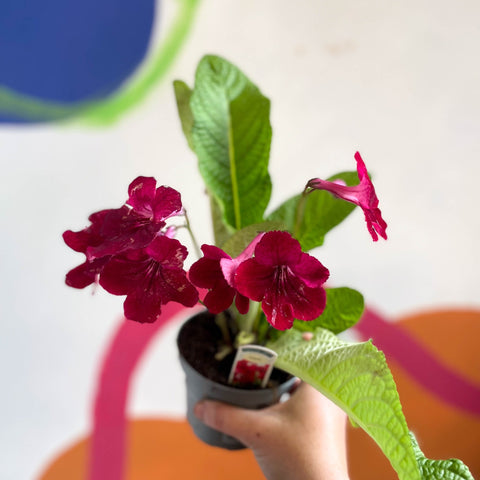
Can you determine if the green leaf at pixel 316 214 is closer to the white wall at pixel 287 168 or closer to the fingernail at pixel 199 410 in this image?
the fingernail at pixel 199 410

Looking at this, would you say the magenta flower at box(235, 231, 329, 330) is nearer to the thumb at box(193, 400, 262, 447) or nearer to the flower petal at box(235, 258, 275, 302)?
the flower petal at box(235, 258, 275, 302)

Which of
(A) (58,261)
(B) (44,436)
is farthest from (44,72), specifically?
(B) (44,436)

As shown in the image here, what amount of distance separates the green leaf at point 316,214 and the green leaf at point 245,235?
10 centimetres

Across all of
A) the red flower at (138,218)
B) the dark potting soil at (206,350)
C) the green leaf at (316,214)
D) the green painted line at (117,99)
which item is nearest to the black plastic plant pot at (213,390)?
the dark potting soil at (206,350)

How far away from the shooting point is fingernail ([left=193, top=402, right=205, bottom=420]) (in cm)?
98

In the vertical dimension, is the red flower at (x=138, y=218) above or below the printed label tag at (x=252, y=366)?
above

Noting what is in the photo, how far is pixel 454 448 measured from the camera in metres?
1.51

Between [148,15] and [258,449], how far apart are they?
1.63m

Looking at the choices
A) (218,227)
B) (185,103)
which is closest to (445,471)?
(218,227)

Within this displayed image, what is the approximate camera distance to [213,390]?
949 millimetres

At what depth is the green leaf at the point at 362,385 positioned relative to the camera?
625mm

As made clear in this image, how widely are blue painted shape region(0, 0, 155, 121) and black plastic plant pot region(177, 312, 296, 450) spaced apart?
48.2 inches

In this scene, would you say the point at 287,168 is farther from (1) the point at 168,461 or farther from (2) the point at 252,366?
(2) the point at 252,366

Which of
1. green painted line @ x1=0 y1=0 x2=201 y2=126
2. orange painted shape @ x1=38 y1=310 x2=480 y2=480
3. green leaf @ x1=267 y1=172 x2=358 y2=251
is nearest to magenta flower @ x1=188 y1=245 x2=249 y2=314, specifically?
green leaf @ x1=267 y1=172 x2=358 y2=251
